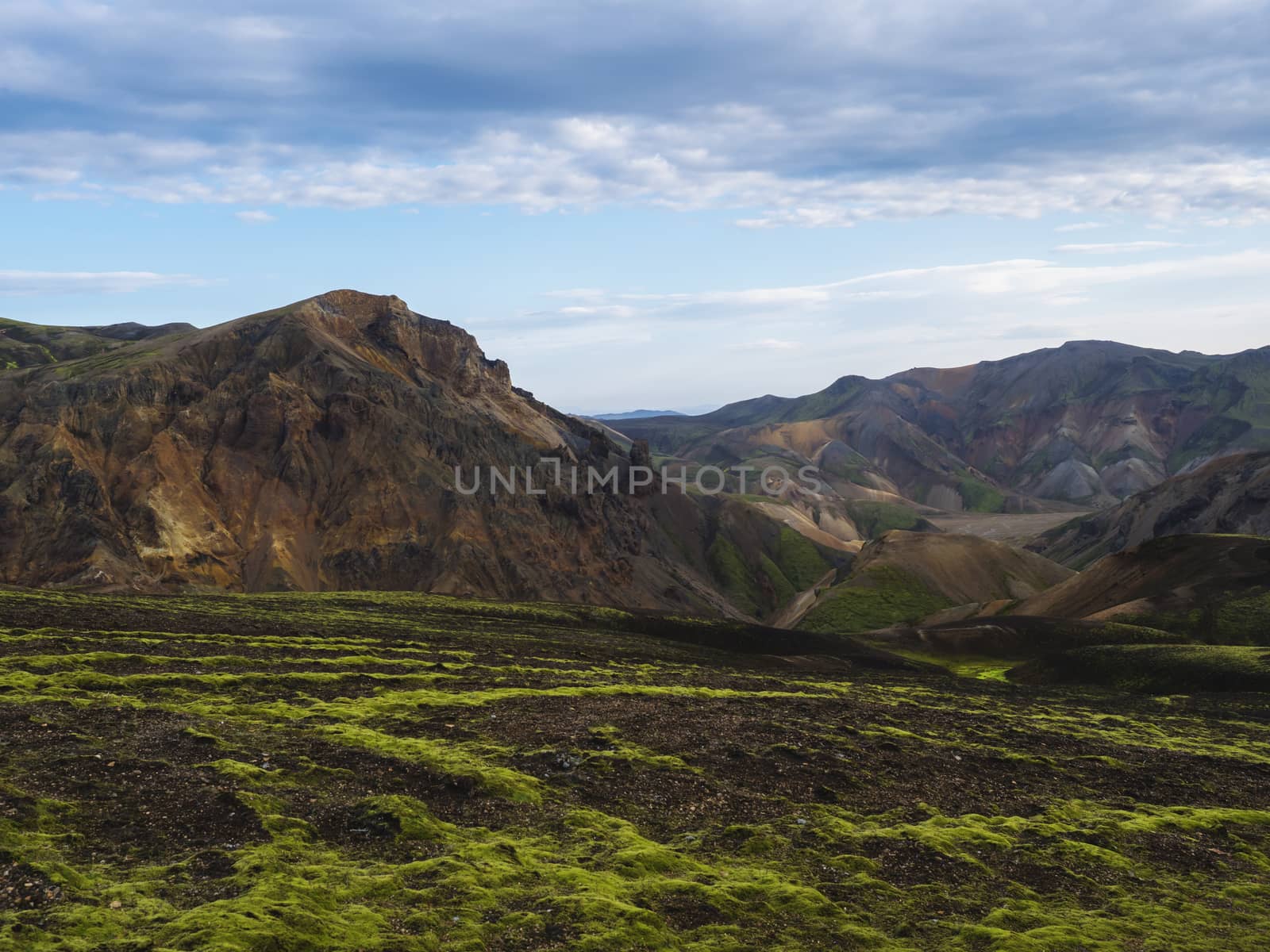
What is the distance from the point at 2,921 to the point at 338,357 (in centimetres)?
15846

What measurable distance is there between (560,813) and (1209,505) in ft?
617

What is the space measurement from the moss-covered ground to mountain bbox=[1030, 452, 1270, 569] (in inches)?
5363

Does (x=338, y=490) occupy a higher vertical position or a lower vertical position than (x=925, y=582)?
higher

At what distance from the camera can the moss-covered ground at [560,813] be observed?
1841 cm

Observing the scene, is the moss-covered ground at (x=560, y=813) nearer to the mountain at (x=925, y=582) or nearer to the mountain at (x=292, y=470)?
the mountain at (x=292, y=470)

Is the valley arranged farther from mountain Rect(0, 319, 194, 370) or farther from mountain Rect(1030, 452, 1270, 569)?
mountain Rect(0, 319, 194, 370)

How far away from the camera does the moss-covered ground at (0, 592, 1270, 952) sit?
1841 cm

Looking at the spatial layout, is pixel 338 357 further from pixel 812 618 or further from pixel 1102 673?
pixel 1102 673

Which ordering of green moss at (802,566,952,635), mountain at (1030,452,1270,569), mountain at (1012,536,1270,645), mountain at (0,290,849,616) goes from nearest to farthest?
mountain at (1012,536,1270,645) < mountain at (0,290,849,616) < green moss at (802,566,952,635) < mountain at (1030,452,1270,569)

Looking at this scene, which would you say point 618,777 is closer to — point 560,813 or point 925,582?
point 560,813

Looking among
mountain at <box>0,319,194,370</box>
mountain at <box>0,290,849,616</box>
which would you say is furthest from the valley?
mountain at <box>0,319,194,370</box>

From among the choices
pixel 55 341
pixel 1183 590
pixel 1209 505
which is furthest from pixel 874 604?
pixel 55 341

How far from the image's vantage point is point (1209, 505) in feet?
577

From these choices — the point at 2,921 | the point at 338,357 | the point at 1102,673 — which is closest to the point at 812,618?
the point at 1102,673
